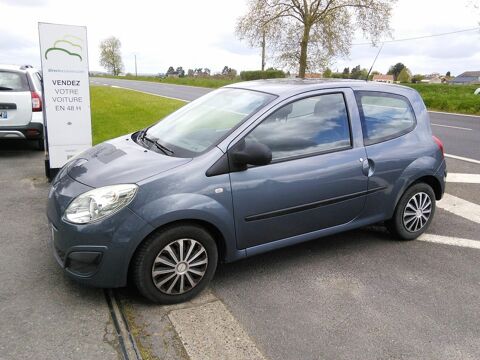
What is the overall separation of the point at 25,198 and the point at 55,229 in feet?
8.54

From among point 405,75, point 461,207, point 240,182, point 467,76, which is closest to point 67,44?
point 240,182

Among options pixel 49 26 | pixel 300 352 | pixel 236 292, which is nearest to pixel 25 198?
pixel 49 26

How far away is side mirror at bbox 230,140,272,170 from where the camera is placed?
3346mm

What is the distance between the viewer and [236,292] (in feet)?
11.7

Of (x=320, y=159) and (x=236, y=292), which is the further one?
(x=320, y=159)

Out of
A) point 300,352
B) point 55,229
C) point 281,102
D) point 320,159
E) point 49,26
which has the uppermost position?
point 49,26

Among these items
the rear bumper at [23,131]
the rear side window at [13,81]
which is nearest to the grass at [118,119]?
the rear bumper at [23,131]

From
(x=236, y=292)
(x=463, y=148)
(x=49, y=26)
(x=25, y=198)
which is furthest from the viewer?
(x=463, y=148)

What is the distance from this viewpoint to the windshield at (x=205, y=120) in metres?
3.67

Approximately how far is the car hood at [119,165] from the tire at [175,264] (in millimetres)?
463

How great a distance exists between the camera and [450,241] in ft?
15.3

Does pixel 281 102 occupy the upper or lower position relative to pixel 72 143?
upper

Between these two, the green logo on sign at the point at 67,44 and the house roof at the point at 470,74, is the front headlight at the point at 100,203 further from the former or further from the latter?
the house roof at the point at 470,74

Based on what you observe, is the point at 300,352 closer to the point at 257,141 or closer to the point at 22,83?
the point at 257,141
